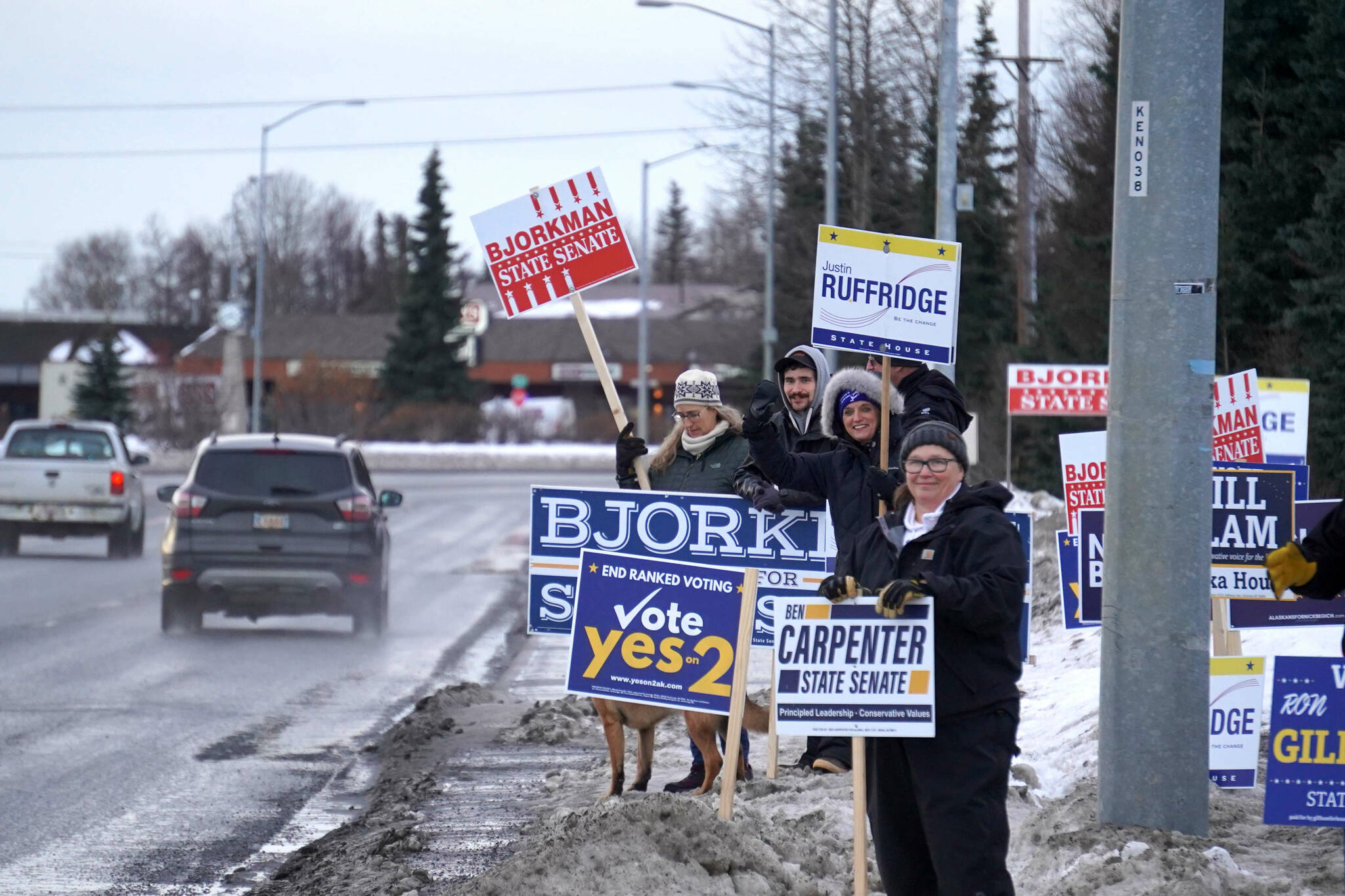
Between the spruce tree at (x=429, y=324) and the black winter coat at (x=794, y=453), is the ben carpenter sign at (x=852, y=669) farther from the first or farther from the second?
the spruce tree at (x=429, y=324)

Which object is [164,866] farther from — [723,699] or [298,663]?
[298,663]

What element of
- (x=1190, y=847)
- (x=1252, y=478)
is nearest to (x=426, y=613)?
(x=1252, y=478)

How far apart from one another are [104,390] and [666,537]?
201 ft

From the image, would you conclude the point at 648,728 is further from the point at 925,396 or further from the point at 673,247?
the point at 673,247

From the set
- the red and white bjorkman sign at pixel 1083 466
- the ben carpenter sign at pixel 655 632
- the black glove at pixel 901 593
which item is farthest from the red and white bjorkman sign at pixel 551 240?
the black glove at pixel 901 593

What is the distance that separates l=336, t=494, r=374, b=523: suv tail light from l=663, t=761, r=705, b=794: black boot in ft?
27.9

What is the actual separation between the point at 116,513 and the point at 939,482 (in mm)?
20076

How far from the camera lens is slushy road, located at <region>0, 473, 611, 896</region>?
740 centimetres

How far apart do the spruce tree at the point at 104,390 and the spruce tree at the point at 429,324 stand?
12626 mm

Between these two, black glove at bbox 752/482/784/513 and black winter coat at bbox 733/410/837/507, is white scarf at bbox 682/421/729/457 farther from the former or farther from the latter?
black glove at bbox 752/482/784/513

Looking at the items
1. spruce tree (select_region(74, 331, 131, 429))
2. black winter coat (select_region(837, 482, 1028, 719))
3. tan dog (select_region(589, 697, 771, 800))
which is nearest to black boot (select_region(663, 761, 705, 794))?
tan dog (select_region(589, 697, 771, 800))

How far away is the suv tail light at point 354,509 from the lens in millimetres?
15430

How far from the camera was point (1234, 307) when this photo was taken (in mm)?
18750

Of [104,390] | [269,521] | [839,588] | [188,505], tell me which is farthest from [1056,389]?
[104,390]
